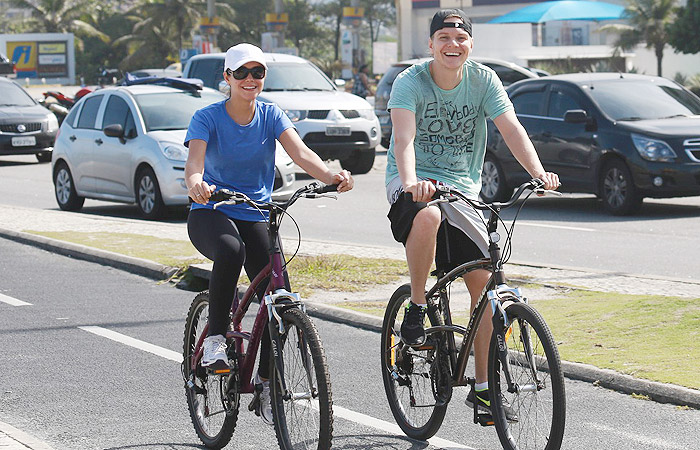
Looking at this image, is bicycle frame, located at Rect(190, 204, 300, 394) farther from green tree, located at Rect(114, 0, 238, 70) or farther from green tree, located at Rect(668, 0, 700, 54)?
green tree, located at Rect(114, 0, 238, 70)

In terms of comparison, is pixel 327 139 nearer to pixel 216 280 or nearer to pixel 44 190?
pixel 44 190

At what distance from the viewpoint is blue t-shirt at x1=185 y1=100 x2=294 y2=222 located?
547 centimetres

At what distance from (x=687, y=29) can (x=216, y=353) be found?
3890cm

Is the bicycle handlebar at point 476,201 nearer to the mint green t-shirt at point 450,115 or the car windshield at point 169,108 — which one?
the mint green t-shirt at point 450,115

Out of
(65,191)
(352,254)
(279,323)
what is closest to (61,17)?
(65,191)

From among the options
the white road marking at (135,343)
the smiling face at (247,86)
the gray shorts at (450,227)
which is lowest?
the white road marking at (135,343)

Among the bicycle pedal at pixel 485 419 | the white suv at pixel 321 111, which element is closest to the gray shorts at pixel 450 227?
the bicycle pedal at pixel 485 419

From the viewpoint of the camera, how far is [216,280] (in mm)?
5434

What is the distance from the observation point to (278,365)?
504 centimetres

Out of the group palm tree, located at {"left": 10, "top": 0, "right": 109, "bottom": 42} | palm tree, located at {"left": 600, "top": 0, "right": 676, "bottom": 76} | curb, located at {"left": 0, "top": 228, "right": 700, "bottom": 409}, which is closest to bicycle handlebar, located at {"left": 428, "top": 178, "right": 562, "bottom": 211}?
curb, located at {"left": 0, "top": 228, "right": 700, "bottom": 409}

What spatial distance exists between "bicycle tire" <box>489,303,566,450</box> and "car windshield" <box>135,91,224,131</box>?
37.8 feet

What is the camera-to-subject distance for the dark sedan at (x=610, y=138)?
14.9 metres

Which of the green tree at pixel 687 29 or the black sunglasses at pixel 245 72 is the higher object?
the green tree at pixel 687 29

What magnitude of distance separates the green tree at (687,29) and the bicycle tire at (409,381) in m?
37.7
